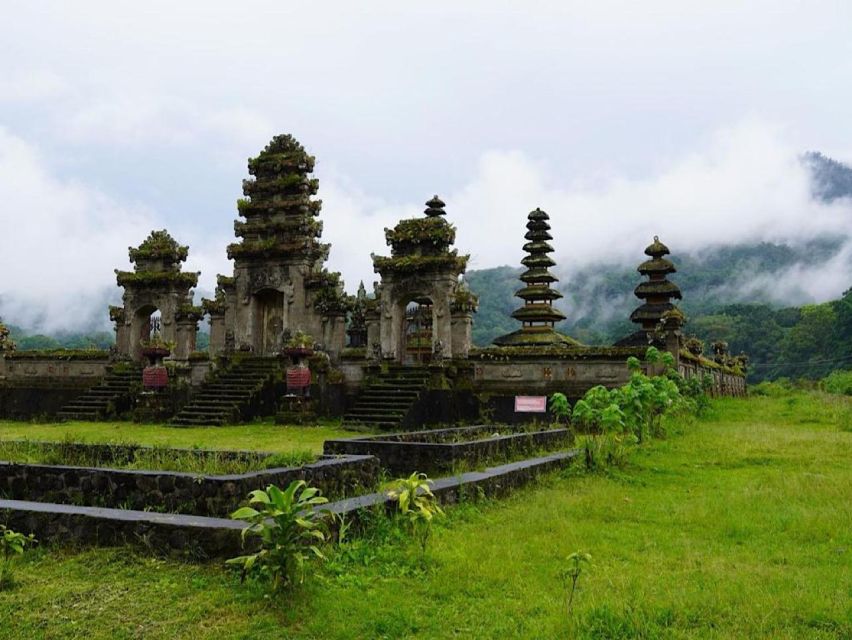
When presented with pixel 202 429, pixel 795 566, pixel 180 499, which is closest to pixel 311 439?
pixel 202 429

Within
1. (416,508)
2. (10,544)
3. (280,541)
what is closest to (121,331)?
(10,544)

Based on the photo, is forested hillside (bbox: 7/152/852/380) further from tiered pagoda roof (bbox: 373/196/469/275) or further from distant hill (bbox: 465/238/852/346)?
tiered pagoda roof (bbox: 373/196/469/275)

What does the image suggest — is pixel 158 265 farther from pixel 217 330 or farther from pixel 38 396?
pixel 38 396

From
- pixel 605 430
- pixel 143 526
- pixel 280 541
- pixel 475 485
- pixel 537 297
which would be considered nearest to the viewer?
pixel 280 541

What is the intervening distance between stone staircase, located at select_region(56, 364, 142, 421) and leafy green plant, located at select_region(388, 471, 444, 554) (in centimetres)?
2220

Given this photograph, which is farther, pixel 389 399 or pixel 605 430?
pixel 389 399

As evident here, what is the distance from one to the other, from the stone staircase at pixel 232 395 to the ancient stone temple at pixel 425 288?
387 cm

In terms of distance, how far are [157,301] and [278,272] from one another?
5.82 m

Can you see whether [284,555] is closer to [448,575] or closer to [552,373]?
[448,575]

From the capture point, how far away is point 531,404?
23.4m

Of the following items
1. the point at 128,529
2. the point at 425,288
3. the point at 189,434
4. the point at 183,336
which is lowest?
the point at 189,434

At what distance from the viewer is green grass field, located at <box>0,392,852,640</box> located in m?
5.90

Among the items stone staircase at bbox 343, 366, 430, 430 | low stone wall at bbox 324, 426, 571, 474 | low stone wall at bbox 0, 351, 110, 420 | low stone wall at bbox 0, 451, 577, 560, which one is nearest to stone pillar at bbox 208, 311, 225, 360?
low stone wall at bbox 0, 351, 110, 420

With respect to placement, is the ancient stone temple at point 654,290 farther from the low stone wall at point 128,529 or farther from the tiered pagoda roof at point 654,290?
the low stone wall at point 128,529
